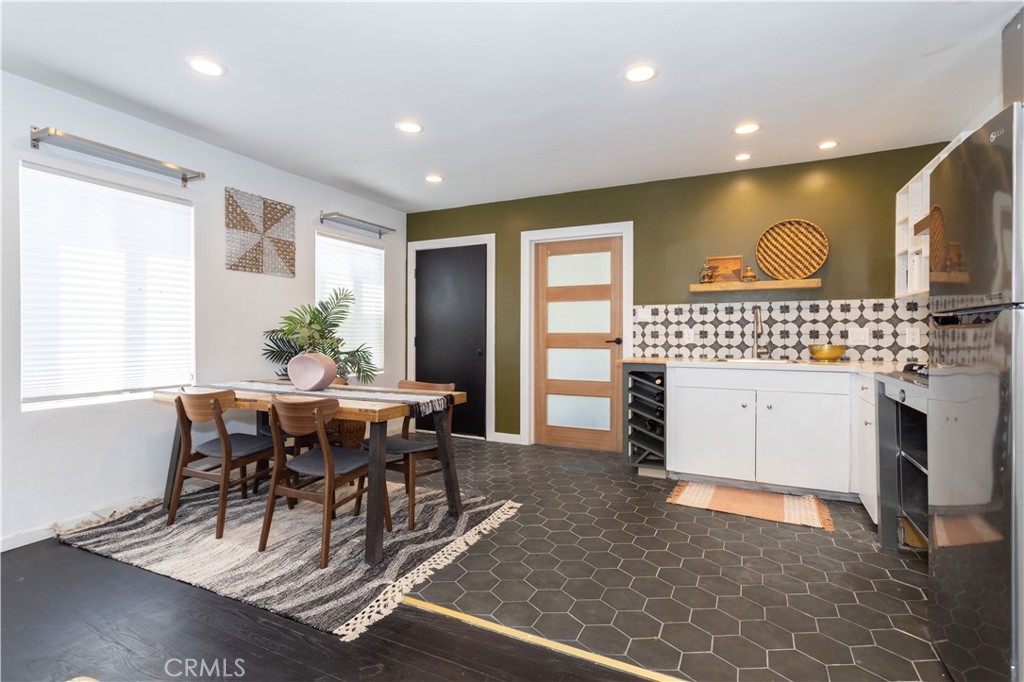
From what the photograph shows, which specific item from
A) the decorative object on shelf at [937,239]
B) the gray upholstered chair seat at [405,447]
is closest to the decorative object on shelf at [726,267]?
the decorative object on shelf at [937,239]

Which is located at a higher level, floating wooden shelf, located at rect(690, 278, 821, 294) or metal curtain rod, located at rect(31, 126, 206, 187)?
metal curtain rod, located at rect(31, 126, 206, 187)

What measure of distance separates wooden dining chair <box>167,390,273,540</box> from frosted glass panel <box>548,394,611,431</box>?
2866 mm

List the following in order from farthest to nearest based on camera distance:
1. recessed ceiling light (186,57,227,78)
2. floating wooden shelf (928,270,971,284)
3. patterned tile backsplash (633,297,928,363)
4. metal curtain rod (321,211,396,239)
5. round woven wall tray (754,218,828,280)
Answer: metal curtain rod (321,211,396,239), round woven wall tray (754,218,828,280), patterned tile backsplash (633,297,928,363), recessed ceiling light (186,57,227,78), floating wooden shelf (928,270,971,284)

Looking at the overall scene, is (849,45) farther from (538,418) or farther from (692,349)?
(538,418)

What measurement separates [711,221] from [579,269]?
1.32 metres

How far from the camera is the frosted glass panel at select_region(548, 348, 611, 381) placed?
4.83 m

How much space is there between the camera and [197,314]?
3564 millimetres

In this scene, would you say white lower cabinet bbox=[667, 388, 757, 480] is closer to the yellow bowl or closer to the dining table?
the yellow bowl

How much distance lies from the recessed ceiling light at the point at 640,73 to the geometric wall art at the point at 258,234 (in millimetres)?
Answer: 3106

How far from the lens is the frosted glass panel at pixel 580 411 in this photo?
191 inches

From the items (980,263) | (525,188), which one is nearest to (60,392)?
(525,188)

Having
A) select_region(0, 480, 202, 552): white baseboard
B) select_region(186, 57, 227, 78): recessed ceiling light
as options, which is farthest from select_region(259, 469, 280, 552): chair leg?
select_region(186, 57, 227, 78): recessed ceiling light

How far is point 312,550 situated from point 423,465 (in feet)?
6.00

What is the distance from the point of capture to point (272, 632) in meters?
1.88
